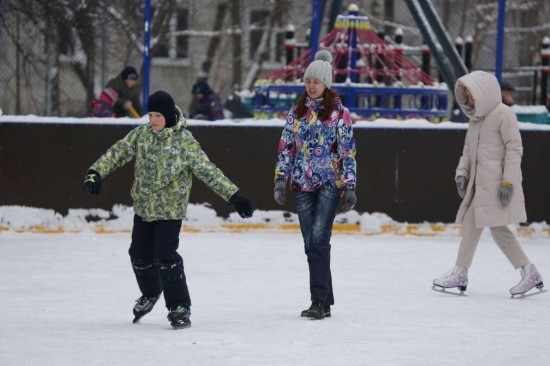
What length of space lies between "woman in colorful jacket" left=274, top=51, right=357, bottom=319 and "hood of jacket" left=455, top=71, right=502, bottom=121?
1448 millimetres

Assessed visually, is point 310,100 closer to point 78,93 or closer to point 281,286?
point 281,286

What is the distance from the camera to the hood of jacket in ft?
29.5

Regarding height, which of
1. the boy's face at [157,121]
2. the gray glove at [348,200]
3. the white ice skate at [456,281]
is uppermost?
the boy's face at [157,121]

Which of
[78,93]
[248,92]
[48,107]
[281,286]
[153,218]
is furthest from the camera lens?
[248,92]

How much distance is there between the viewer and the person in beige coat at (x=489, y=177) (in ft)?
29.3

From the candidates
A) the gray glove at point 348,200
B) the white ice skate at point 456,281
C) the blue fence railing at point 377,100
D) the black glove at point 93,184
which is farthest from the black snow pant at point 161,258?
the blue fence railing at point 377,100

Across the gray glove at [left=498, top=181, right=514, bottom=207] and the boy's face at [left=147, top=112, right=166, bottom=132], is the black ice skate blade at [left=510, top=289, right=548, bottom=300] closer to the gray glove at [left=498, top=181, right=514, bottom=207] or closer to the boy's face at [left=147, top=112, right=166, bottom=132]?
the gray glove at [left=498, top=181, right=514, bottom=207]

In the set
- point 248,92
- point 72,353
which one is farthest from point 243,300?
point 248,92

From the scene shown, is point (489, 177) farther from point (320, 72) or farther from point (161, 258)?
point (161, 258)

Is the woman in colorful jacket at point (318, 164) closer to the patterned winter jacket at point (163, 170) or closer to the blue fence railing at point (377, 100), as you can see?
the patterned winter jacket at point (163, 170)

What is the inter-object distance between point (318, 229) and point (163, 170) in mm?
1008

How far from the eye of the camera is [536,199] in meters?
13.0

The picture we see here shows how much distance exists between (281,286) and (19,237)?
3.70 m

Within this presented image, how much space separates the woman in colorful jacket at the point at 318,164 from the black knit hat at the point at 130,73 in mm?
6705
